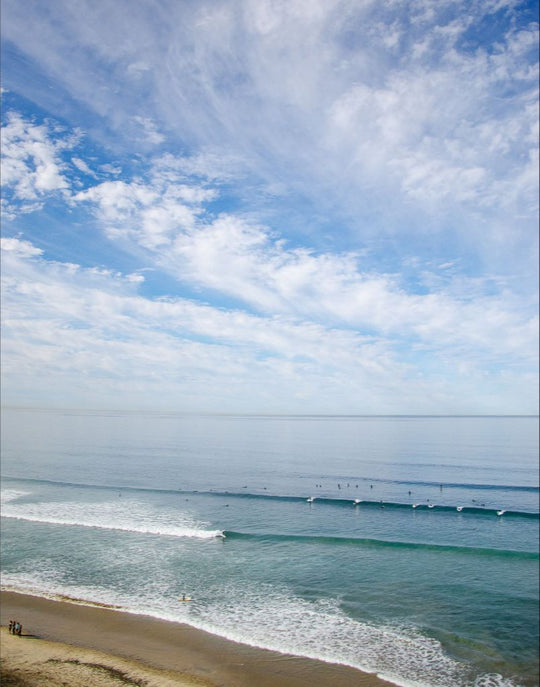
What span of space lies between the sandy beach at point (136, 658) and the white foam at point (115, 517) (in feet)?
49.5

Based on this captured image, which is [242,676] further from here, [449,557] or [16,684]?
[449,557]

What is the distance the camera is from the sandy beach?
16281 mm

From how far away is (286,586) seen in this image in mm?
25828

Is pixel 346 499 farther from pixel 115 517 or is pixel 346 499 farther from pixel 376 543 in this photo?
pixel 115 517

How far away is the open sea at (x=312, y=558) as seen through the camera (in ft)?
65.1

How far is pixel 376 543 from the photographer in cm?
3453

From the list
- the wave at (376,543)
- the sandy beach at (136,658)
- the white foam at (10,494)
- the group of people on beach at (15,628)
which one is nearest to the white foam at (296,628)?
the sandy beach at (136,658)

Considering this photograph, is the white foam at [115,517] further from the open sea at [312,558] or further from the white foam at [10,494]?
the white foam at [10,494]

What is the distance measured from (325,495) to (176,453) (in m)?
45.7

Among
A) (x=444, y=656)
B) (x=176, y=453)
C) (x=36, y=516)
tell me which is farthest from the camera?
(x=176, y=453)

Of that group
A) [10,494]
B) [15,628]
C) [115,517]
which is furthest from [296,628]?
[10,494]

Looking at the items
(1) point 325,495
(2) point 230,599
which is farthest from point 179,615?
(1) point 325,495

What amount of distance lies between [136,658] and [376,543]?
21671 millimetres

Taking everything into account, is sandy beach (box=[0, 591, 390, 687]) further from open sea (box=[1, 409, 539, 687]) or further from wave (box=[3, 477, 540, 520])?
wave (box=[3, 477, 540, 520])
